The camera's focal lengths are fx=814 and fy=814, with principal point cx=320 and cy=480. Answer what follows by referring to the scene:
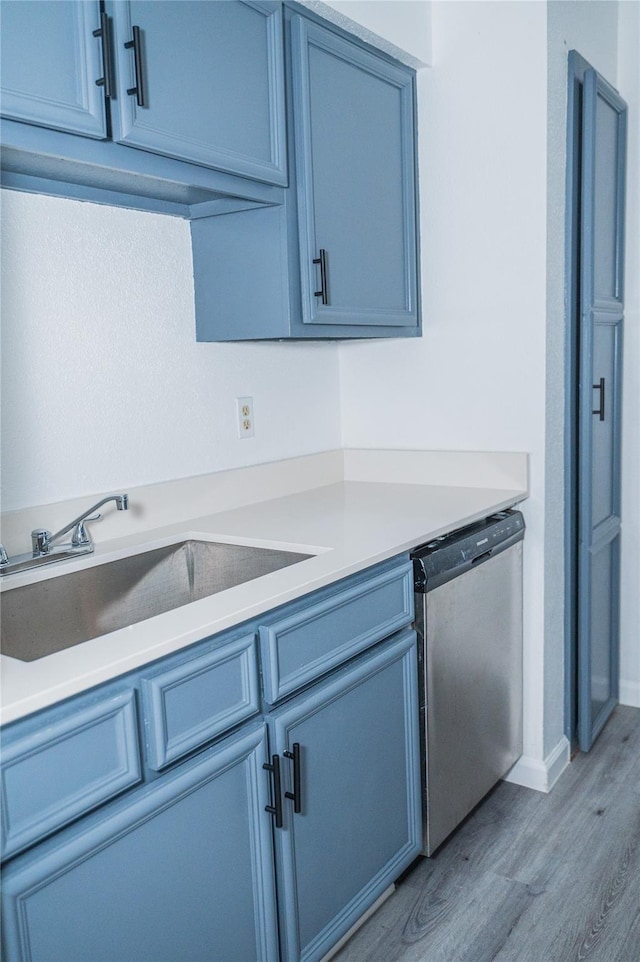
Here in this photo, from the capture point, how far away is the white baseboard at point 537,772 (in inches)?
94.6

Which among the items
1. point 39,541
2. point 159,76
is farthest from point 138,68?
point 39,541

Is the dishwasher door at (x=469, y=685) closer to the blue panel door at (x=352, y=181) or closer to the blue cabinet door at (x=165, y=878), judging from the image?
the blue cabinet door at (x=165, y=878)

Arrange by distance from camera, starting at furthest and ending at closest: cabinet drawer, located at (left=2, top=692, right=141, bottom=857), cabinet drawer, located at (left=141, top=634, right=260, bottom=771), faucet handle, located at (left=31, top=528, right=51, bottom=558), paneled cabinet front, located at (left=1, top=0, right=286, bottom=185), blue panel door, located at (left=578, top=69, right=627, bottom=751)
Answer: blue panel door, located at (left=578, top=69, right=627, bottom=751) < faucet handle, located at (left=31, top=528, right=51, bottom=558) < paneled cabinet front, located at (left=1, top=0, right=286, bottom=185) < cabinet drawer, located at (left=141, top=634, right=260, bottom=771) < cabinet drawer, located at (left=2, top=692, right=141, bottom=857)

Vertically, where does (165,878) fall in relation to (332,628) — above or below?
below

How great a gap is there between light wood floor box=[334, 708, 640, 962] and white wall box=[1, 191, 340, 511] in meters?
1.18

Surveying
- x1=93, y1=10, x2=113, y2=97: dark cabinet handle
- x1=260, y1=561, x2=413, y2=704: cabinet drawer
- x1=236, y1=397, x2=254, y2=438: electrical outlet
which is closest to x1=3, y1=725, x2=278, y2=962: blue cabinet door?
x1=260, y1=561, x2=413, y2=704: cabinet drawer

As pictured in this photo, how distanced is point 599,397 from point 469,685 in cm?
106

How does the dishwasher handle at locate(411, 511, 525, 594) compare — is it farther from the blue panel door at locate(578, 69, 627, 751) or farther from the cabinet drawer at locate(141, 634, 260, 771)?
the cabinet drawer at locate(141, 634, 260, 771)

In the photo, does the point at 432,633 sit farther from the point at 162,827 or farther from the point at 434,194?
the point at 434,194

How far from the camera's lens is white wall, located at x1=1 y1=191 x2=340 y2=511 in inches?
67.2

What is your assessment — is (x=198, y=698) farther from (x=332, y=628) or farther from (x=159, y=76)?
(x=159, y=76)

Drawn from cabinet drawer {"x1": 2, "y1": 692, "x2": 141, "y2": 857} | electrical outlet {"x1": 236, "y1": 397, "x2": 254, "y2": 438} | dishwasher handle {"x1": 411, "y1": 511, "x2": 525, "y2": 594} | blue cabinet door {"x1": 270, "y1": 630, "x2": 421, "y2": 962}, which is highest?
electrical outlet {"x1": 236, "y1": 397, "x2": 254, "y2": 438}

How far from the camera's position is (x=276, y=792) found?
1.46m

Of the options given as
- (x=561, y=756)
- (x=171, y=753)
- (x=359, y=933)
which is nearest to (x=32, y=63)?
(x=171, y=753)
